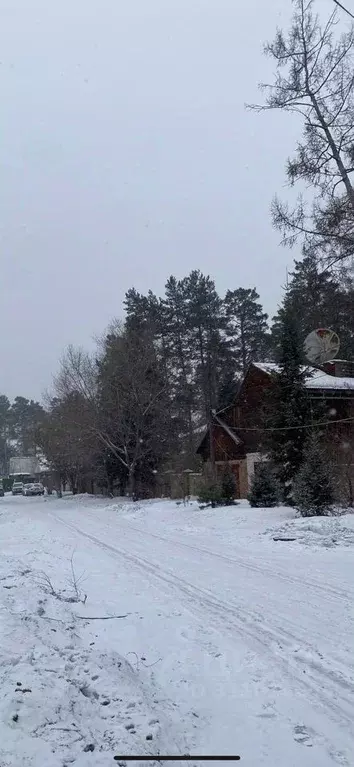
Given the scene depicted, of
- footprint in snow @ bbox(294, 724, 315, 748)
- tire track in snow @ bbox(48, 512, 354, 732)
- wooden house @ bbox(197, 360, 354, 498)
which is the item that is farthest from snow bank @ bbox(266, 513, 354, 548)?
wooden house @ bbox(197, 360, 354, 498)

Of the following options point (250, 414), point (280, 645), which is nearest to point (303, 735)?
point (280, 645)

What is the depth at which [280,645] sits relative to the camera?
7.70 metres

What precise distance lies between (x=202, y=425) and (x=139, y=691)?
2094 inches

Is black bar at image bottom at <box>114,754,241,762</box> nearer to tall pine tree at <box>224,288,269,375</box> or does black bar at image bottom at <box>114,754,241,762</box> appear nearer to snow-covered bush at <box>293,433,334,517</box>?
snow-covered bush at <box>293,433,334,517</box>

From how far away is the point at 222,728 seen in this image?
5.39 meters

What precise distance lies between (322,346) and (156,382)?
2023 cm

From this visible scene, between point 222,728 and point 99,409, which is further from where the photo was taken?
point 99,409

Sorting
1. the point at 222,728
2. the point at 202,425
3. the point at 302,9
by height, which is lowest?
the point at 222,728

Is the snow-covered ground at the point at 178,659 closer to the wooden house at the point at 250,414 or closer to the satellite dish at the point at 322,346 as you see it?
the satellite dish at the point at 322,346

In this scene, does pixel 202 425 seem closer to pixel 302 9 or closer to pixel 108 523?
pixel 108 523

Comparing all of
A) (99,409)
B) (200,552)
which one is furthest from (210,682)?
(99,409)

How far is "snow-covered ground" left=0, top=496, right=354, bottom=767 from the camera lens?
4969mm

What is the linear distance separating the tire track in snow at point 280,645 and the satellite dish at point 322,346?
14.7m

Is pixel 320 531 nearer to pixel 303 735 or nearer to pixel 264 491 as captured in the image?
pixel 264 491
